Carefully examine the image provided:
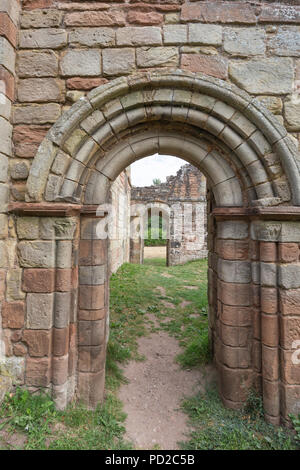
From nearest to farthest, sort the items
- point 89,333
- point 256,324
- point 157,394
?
point 256,324 → point 89,333 → point 157,394

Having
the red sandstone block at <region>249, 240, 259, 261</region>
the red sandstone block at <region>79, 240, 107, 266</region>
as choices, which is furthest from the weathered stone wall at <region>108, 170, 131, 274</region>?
the red sandstone block at <region>249, 240, 259, 261</region>

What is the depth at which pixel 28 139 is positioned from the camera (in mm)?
2557

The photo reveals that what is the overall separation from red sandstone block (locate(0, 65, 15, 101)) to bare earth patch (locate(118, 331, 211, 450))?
3670mm

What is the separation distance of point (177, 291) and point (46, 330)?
4.67 meters

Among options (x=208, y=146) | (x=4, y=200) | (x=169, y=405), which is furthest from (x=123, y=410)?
(x=208, y=146)

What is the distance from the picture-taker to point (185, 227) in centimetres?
1298

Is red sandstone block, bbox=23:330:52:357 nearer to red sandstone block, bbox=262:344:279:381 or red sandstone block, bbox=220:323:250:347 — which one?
red sandstone block, bbox=220:323:250:347

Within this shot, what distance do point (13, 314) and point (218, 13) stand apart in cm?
395

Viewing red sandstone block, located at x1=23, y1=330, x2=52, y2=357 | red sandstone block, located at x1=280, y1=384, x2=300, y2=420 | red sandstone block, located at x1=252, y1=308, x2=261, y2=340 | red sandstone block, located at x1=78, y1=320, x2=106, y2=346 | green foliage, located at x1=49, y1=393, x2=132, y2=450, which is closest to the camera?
green foliage, located at x1=49, y1=393, x2=132, y2=450

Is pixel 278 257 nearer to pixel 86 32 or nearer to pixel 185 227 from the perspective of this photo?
pixel 86 32

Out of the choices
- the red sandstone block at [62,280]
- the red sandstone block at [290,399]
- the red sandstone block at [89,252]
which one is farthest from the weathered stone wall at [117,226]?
the red sandstone block at [290,399]

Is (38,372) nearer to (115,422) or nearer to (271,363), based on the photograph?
(115,422)

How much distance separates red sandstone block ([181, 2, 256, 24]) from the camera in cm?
260

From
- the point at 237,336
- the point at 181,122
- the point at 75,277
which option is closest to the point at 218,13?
the point at 181,122
